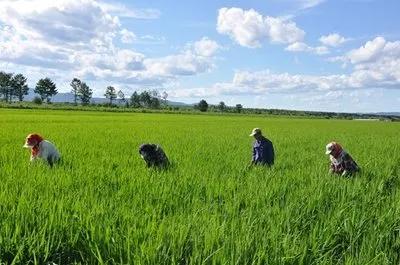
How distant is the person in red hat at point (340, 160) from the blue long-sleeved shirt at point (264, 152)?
133 cm

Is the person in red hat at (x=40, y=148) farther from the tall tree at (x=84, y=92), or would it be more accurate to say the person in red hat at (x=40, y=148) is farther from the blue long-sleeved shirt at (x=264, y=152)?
the tall tree at (x=84, y=92)

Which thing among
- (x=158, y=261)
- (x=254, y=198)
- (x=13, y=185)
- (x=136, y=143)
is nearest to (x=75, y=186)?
(x=13, y=185)

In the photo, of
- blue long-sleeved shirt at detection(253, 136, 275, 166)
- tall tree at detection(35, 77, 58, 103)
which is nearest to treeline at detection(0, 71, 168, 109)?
tall tree at detection(35, 77, 58, 103)

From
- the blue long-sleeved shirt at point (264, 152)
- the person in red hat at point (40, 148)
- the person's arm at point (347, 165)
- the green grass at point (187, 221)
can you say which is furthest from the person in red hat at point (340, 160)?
the person in red hat at point (40, 148)

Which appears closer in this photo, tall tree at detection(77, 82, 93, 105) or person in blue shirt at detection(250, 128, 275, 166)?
person in blue shirt at detection(250, 128, 275, 166)

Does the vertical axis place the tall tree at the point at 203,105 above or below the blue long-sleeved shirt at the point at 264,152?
below

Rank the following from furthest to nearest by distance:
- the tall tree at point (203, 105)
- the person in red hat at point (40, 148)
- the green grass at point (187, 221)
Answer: the tall tree at point (203, 105), the person in red hat at point (40, 148), the green grass at point (187, 221)

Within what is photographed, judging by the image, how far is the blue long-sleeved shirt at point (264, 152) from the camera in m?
9.34

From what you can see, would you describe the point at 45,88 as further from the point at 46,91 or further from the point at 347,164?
the point at 347,164

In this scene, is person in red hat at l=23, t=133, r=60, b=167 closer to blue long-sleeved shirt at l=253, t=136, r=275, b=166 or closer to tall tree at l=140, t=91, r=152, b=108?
blue long-sleeved shirt at l=253, t=136, r=275, b=166

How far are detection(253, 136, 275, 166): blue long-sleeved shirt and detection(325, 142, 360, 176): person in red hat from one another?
52.2 inches

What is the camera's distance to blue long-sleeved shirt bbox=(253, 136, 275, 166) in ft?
30.6

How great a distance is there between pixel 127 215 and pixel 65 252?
2.22 feet

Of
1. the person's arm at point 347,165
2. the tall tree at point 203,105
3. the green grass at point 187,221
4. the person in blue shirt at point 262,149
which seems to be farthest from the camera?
the tall tree at point 203,105
